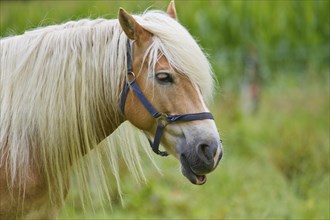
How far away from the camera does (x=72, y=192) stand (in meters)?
4.47

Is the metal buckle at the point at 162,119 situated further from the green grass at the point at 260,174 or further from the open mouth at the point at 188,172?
the green grass at the point at 260,174

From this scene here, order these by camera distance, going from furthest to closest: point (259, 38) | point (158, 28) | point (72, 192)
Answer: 1. point (259, 38)
2. point (72, 192)
3. point (158, 28)

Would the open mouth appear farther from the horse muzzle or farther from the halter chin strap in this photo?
the halter chin strap

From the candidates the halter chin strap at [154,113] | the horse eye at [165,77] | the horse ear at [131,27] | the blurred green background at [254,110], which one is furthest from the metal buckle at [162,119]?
the blurred green background at [254,110]

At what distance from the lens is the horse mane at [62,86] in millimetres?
3025

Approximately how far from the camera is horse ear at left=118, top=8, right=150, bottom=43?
9.59 ft

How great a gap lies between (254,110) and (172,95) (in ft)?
21.5

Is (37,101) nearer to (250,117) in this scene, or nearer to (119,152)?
(119,152)

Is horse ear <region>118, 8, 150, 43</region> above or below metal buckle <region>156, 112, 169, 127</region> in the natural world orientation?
above

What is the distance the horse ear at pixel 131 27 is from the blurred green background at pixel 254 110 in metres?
1.10

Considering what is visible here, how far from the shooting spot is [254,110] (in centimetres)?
934

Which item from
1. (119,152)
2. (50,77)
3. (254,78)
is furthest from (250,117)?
(50,77)

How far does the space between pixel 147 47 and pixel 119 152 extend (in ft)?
2.56

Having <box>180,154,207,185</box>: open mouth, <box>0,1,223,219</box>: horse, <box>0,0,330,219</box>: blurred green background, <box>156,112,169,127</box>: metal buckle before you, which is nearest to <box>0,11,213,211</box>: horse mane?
<box>0,1,223,219</box>: horse
